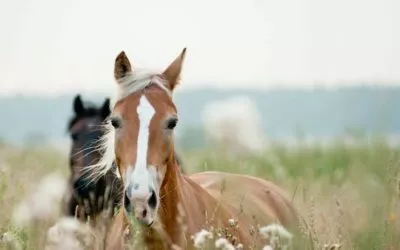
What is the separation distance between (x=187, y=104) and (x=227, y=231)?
103326 millimetres

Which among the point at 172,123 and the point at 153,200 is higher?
the point at 172,123

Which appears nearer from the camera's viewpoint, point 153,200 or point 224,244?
point 224,244

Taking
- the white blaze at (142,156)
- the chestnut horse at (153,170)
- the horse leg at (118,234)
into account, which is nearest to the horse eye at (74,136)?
the chestnut horse at (153,170)

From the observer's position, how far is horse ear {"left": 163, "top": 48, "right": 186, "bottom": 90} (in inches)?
288

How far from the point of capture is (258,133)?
82.1ft

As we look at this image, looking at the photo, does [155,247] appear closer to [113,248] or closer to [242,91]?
[113,248]

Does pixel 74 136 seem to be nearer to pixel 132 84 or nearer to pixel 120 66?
pixel 120 66

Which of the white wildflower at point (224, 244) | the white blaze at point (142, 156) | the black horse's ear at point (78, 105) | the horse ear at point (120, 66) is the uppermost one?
the horse ear at point (120, 66)

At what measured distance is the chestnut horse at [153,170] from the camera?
20.8ft

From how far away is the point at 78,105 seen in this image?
11625mm

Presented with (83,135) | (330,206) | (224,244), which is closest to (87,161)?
(83,135)

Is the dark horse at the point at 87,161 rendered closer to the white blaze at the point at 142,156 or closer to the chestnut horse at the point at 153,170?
the chestnut horse at the point at 153,170

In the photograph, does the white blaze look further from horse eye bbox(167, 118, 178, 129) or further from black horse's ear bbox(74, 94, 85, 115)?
black horse's ear bbox(74, 94, 85, 115)

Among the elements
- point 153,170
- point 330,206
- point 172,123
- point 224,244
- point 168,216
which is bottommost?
point 330,206
